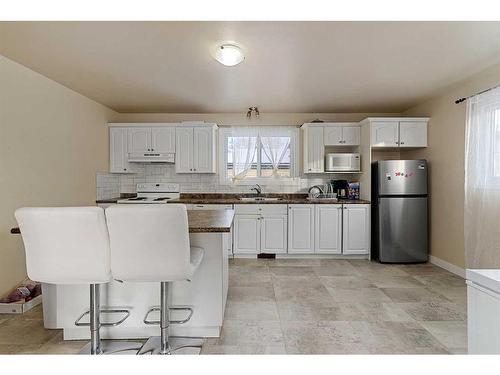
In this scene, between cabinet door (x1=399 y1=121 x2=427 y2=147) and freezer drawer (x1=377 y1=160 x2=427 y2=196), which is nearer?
freezer drawer (x1=377 y1=160 x2=427 y2=196)

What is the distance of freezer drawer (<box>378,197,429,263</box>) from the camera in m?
4.35

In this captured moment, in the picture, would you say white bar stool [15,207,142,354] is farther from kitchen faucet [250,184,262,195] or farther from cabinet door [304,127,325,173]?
cabinet door [304,127,325,173]

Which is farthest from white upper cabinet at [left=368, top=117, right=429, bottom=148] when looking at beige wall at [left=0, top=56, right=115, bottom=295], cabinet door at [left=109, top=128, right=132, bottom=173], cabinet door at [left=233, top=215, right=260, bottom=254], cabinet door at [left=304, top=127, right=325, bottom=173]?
beige wall at [left=0, top=56, right=115, bottom=295]

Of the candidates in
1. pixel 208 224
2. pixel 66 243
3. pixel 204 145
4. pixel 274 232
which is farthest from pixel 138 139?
pixel 66 243

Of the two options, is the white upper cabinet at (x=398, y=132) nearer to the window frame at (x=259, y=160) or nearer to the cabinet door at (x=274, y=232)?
the window frame at (x=259, y=160)

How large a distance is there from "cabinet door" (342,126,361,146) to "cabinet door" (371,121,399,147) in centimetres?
38

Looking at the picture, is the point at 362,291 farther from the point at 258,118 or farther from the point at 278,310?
the point at 258,118

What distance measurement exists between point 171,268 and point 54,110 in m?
2.95

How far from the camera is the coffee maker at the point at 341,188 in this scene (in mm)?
5047

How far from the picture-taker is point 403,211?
14.3ft

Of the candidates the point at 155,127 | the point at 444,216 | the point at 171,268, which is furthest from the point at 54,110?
the point at 444,216

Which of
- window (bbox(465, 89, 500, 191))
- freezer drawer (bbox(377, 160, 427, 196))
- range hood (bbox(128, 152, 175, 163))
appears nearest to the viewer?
window (bbox(465, 89, 500, 191))

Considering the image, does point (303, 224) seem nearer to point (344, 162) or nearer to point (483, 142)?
point (344, 162)

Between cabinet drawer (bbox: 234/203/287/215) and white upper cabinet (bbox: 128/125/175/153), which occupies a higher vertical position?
white upper cabinet (bbox: 128/125/175/153)
